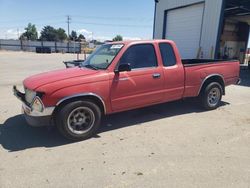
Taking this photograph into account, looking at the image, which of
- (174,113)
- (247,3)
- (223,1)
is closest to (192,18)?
(223,1)

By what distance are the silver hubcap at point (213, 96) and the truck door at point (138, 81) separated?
1800mm

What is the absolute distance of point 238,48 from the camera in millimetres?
24484

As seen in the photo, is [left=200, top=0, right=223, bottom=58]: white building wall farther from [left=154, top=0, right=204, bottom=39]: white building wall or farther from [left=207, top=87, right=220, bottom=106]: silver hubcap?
[left=207, top=87, right=220, bottom=106]: silver hubcap

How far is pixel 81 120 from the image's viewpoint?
4.34 metres

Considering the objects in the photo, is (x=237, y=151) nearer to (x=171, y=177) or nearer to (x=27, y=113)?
(x=171, y=177)

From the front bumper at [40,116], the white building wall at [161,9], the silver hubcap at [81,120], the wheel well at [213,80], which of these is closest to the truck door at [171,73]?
the wheel well at [213,80]

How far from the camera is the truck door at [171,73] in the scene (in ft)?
17.0

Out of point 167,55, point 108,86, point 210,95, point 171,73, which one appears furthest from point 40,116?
point 210,95

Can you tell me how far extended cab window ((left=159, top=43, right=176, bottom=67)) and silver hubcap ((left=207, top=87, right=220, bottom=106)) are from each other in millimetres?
1672

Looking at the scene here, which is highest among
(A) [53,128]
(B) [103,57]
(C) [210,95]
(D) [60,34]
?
(D) [60,34]

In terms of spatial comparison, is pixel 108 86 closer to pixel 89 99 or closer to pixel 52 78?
pixel 89 99

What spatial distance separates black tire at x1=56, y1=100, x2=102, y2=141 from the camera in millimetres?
4051

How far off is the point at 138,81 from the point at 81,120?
1459 millimetres

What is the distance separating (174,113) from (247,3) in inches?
579
